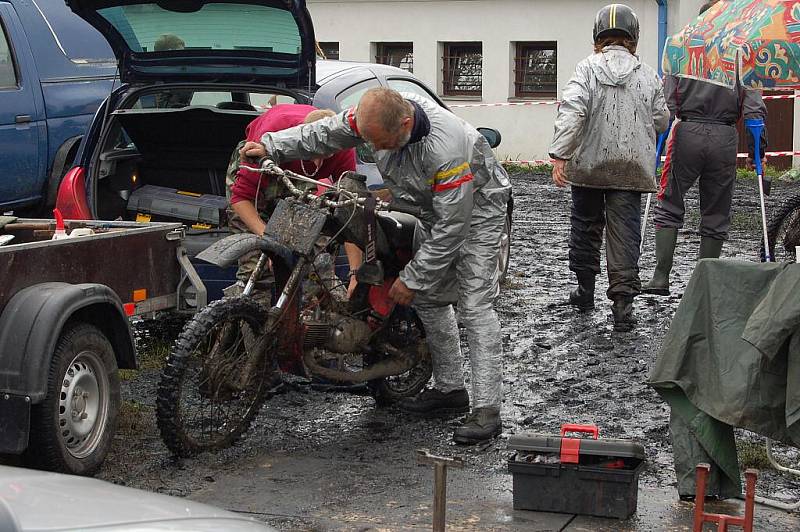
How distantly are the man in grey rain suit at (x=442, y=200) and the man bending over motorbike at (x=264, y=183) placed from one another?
294 mm

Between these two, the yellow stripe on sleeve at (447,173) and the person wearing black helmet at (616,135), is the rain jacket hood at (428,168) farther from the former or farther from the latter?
the person wearing black helmet at (616,135)

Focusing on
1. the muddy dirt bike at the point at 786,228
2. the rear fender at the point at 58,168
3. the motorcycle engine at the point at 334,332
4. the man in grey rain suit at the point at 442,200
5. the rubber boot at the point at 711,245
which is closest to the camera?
the man in grey rain suit at the point at 442,200

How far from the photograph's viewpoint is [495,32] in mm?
25453

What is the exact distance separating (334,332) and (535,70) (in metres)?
19.5

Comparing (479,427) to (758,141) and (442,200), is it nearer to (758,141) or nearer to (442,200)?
(442,200)

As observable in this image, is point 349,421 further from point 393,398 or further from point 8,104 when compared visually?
point 8,104

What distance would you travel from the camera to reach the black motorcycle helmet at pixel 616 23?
957cm

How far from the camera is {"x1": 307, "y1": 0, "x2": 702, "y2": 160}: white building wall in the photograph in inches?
966

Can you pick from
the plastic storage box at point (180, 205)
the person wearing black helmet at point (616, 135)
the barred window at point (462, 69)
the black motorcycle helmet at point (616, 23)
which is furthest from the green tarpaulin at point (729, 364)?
the barred window at point (462, 69)

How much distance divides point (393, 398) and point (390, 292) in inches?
35.0

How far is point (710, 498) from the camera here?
5863 mm

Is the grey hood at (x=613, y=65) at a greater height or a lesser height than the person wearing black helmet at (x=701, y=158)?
greater

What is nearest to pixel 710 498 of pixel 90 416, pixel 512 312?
pixel 90 416

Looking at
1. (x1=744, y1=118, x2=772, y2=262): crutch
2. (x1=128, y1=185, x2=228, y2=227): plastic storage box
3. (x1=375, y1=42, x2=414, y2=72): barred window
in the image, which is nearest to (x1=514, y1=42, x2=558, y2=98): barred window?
(x1=375, y1=42, x2=414, y2=72): barred window
